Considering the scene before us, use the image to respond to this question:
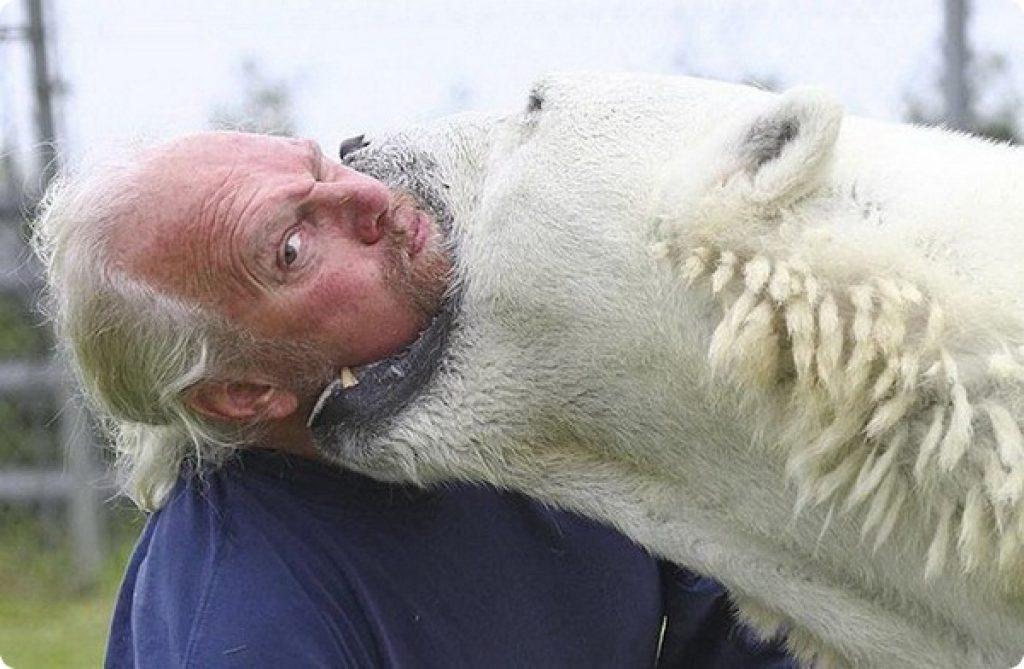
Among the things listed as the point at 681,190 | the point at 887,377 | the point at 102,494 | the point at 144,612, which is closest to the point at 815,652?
the point at 887,377

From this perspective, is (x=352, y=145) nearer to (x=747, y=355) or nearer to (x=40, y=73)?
(x=747, y=355)

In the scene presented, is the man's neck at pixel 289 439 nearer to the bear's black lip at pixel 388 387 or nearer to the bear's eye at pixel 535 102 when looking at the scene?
the bear's black lip at pixel 388 387

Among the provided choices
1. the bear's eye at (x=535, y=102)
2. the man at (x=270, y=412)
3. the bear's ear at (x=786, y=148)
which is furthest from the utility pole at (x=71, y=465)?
the bear's ear at (x=786, y=148)

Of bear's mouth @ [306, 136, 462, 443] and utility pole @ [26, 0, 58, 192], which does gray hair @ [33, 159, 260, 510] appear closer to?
bear's mouth @ [306, 136, 462, 443]

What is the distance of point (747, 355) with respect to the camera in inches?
91.9

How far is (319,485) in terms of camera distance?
279 cm

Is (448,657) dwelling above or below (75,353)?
below

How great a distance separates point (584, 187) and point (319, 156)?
1.65 feet

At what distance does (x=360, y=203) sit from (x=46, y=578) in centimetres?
498

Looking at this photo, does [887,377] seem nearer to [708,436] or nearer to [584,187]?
[708,436]

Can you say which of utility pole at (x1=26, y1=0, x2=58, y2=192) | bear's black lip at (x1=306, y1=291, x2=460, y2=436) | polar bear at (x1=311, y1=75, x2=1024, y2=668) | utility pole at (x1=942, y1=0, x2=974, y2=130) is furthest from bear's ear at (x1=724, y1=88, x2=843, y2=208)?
utility pole at (x1=26, y1=0, x2=58, y2=192)

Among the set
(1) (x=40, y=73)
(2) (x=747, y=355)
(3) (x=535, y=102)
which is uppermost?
(3) (x=535, y=102)

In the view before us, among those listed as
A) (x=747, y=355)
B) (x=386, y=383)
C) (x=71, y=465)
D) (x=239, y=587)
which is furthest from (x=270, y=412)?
(x=71, y=465)

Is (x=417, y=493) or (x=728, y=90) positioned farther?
(x=417, y=493)
